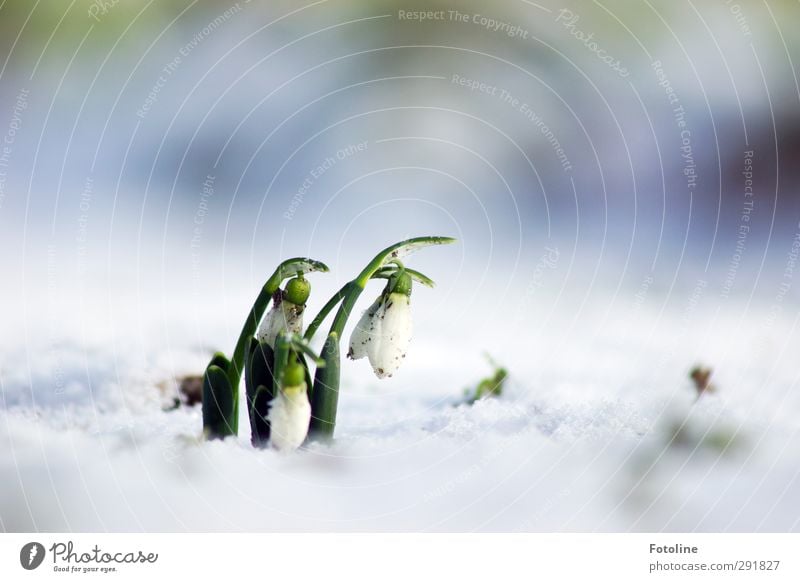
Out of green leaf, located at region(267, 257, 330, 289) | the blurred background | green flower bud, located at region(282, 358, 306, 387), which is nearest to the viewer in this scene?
green flower bud, located at region(282, 358, 306, 387)

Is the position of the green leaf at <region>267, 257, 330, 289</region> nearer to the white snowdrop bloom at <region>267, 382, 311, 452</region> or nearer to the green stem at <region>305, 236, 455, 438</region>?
the green stem at <region>305, 236, 455, 438</region>

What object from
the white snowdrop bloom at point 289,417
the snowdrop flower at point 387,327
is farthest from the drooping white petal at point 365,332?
the white snowdrop bloom at point 289,417

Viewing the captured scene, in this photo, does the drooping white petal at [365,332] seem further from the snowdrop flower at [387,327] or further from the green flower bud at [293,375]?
the green flower bud at [293,375]

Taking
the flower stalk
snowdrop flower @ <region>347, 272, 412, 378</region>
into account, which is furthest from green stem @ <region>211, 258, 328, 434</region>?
snowdrop flower @ <region>347, 272, 412, 378</region>

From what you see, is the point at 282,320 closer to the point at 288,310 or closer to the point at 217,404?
the point at 288,310
